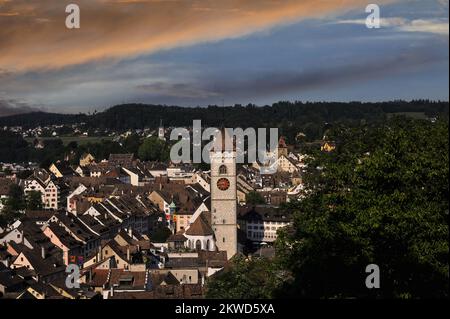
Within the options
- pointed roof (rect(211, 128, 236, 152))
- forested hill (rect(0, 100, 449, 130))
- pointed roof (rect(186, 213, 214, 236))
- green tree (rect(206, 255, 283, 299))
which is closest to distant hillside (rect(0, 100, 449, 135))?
forested hill (rect(0, 100, 449, 130))

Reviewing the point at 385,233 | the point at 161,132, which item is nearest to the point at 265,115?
the point at 161,132

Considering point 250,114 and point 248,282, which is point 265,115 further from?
point 248,282

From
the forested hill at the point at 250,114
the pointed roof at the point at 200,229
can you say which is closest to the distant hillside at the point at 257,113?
the forested hill at the point at 250,114

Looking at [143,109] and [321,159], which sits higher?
[143,109]
